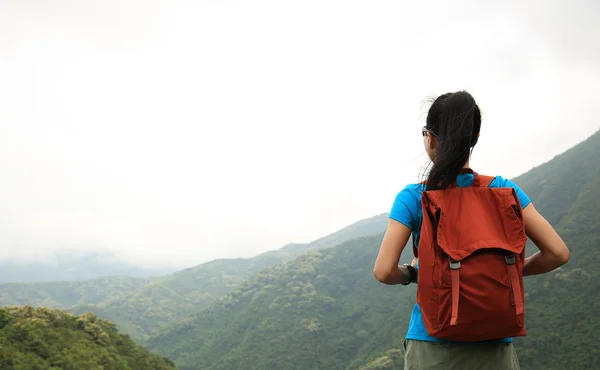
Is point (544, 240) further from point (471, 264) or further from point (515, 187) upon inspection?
point (471, 264)

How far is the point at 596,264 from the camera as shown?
157 feet

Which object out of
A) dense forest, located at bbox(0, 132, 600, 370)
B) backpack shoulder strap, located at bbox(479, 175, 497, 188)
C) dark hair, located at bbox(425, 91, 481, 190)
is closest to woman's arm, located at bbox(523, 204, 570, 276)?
backpack shoulder strap, located at bbox(479, 175, 497, 188)

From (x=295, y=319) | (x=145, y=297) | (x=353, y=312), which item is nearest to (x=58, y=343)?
(x=295, y=319)

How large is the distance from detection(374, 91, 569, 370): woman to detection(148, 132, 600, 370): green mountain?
42.3 meters

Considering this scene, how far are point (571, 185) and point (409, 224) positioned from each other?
9084 centimetres

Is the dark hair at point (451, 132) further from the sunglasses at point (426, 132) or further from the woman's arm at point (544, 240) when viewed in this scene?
the woman's arm at point (544, 240)

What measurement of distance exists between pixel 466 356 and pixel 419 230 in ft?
1.99

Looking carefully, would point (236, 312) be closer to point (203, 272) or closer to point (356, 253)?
point (356, 253)

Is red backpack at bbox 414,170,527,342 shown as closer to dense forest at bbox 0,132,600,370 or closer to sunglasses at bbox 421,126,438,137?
sunglasses at bbox 421,126,438,137

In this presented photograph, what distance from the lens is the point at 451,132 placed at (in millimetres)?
1977

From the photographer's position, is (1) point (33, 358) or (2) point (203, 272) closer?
(1) point (33, 358)

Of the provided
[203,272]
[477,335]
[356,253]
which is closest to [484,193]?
[477,335]

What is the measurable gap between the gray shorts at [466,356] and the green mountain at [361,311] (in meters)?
42.4

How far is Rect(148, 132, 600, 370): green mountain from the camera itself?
4212 cm
